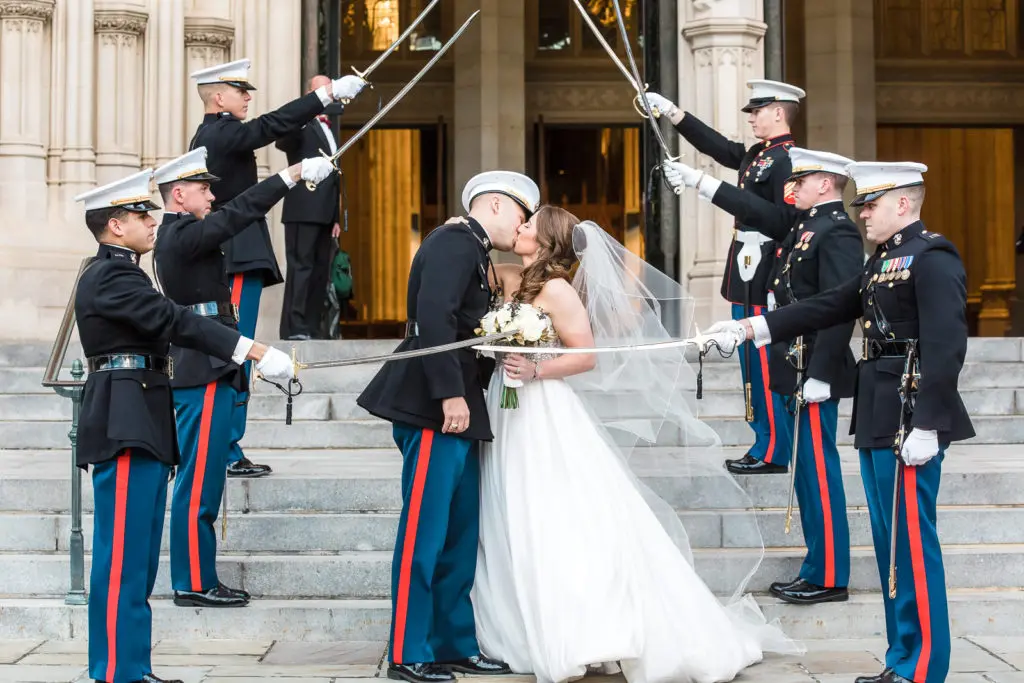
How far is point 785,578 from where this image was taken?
20.9 feet

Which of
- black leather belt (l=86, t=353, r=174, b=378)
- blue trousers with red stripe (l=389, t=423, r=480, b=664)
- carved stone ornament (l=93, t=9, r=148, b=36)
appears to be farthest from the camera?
carved stone ornament (l=93, t=9, r=148, b=36)

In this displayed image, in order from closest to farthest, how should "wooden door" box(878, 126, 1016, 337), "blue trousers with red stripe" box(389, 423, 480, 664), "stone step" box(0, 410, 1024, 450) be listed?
"blue trousers with red stripe" box(389, 423, 480, 664), "stone step" box(0, 410, 1024, 450), "wooden door" box(878, 126, 1016, 337)

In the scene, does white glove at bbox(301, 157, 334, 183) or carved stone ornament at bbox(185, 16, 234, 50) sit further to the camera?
carved stone ornament at bbox(185, 16, 234, 50)

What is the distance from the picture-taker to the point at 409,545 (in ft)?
17.6

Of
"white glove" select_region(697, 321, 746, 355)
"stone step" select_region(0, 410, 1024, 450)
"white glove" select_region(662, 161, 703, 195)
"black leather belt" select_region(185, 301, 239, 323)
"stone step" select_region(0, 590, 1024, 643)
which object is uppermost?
"white glove" select_region(662, 161, 703, 195)

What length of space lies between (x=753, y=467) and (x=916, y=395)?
7.35 feet

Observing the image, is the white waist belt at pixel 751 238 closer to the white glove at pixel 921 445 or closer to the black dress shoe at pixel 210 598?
the white glove at pixel 921 445

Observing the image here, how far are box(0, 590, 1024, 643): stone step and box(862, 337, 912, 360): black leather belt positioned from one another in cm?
139

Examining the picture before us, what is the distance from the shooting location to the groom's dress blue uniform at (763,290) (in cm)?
713

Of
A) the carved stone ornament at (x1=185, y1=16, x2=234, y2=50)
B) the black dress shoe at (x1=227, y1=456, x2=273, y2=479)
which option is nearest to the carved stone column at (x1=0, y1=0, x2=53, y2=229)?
the carved stone ornament at (x1=185, y1=16, x2=234, y2=50)

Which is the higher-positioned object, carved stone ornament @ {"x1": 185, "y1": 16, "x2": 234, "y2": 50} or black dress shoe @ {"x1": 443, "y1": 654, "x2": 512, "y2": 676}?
carved stone ornament @ {"x1": 185, "y1": 16, "x2": 234, "y2": 50}

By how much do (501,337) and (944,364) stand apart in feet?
5.39

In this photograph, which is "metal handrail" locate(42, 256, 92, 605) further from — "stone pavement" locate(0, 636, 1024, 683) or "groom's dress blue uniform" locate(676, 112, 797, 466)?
"groom's dress blue uniform" locate(676, 112, 797, 466)

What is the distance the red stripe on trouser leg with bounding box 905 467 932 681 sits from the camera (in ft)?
16.4
